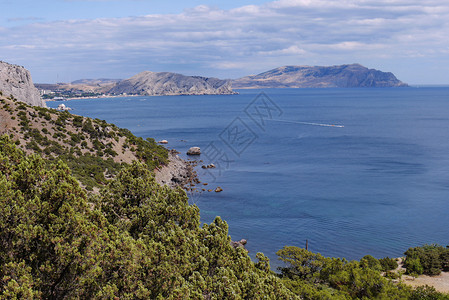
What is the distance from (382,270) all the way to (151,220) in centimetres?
2521

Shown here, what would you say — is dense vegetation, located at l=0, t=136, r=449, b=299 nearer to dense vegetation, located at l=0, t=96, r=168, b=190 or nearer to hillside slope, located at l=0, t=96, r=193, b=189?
hillside slope, located at l=0, t=96, r=193, b=189

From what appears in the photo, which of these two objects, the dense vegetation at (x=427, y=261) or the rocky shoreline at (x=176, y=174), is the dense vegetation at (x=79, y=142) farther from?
the dense vegetation at (x=427, y=261)

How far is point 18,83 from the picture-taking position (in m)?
101

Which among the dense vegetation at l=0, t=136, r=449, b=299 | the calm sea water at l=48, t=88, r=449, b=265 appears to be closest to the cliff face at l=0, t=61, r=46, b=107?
the calm sea water at l=48, t=88, r=449, b=265

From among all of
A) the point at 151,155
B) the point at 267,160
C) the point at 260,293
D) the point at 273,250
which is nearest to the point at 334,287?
the point at 273,250

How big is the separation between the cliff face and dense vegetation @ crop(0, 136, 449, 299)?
295 ft

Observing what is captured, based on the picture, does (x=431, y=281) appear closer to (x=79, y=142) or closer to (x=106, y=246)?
(x=106, y=246)

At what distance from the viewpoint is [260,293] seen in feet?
46.6

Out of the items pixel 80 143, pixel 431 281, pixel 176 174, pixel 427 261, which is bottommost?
pixel 431 281

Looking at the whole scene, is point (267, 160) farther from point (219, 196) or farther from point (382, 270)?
point (382, 270)

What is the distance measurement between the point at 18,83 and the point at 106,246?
10426cm

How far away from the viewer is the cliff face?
9469cm

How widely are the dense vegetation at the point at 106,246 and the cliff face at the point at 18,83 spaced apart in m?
89.8

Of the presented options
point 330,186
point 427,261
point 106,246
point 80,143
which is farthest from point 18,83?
point 106,246
